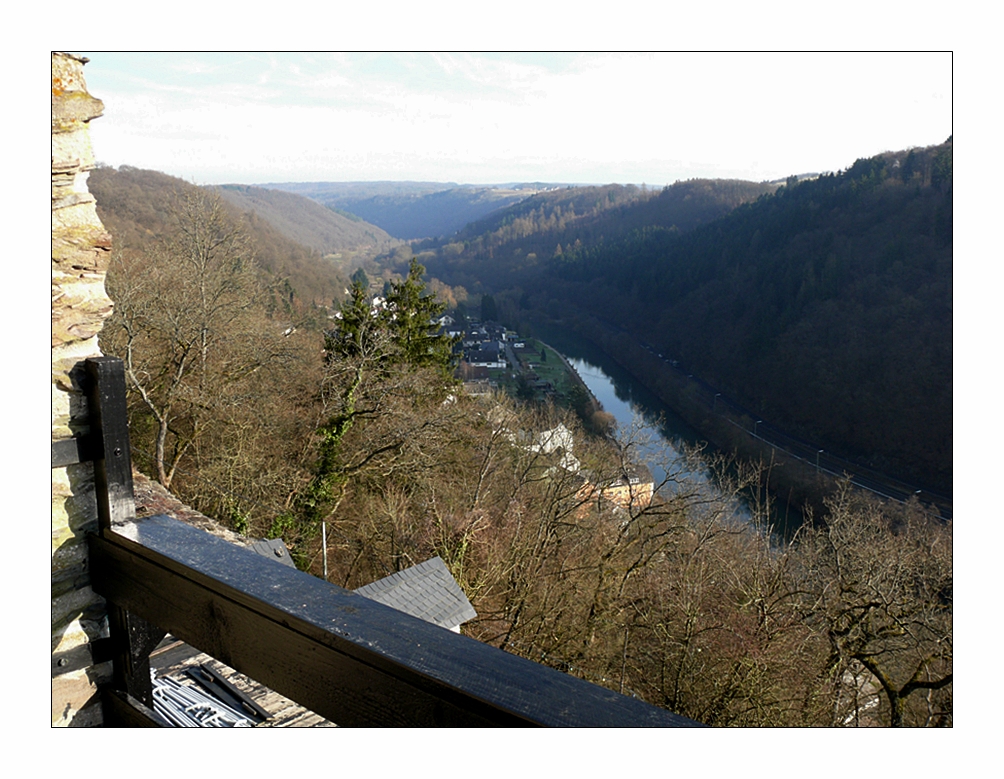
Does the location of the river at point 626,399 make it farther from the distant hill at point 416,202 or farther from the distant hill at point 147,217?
the distant hill at point 416,202

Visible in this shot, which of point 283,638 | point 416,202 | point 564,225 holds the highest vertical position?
point 416,202

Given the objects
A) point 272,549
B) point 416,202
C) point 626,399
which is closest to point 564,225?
point 626,399

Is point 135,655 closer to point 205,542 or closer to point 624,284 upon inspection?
point 205,542

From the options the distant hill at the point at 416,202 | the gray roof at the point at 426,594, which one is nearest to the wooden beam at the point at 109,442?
the gray roof at the point at 426,594

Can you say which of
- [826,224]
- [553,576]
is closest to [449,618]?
[553,576]

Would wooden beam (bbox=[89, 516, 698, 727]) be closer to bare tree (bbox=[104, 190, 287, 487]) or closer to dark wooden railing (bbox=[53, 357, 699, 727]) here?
dark wooden railing (bbox=[53, 357, 699, 727])

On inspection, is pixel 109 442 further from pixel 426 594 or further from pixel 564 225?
pixel 564 225
